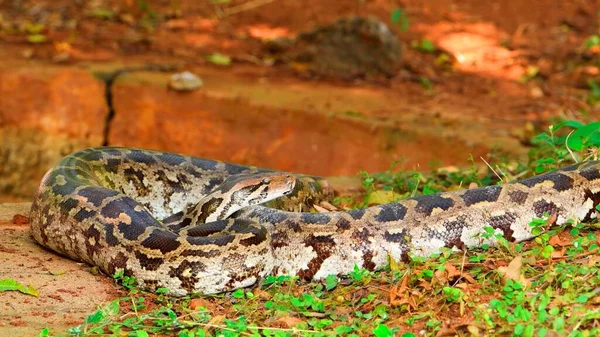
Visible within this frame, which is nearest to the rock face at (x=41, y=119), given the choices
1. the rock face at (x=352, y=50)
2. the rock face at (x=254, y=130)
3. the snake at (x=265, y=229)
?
the rock face at (x=254, y=130)

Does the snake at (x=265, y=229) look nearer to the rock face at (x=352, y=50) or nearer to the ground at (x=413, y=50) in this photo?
the ground at (x=413, y=50)

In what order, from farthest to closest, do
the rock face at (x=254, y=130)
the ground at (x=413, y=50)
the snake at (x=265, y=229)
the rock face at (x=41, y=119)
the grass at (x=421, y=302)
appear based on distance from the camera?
1. the rock face at (x=41, y=119)
2. the ground at (x=413, y=50)
3. the rock face at (x=254, y=130)
4. the snake at (x=265, y=229)
5. the grass at (x=421, y=302)

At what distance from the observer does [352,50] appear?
15.9 m

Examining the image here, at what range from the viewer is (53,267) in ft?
25.9

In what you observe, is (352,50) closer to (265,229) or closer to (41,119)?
(41,119)

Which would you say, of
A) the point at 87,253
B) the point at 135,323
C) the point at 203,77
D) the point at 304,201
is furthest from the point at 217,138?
the point at 135,323

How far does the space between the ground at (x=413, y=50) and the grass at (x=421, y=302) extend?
498cm

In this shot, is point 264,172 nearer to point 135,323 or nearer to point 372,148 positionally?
point 135,323

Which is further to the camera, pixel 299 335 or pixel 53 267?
pixel 53 267

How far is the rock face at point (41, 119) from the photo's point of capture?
14.2 m

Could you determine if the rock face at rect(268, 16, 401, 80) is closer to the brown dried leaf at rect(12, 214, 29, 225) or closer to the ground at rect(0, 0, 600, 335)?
the ground at rect(0, 0, 600, 335)

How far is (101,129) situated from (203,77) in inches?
75.9

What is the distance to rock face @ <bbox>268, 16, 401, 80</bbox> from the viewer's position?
15.8 m

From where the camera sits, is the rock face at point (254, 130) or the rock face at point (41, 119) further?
the rock face at point (41, 119)
